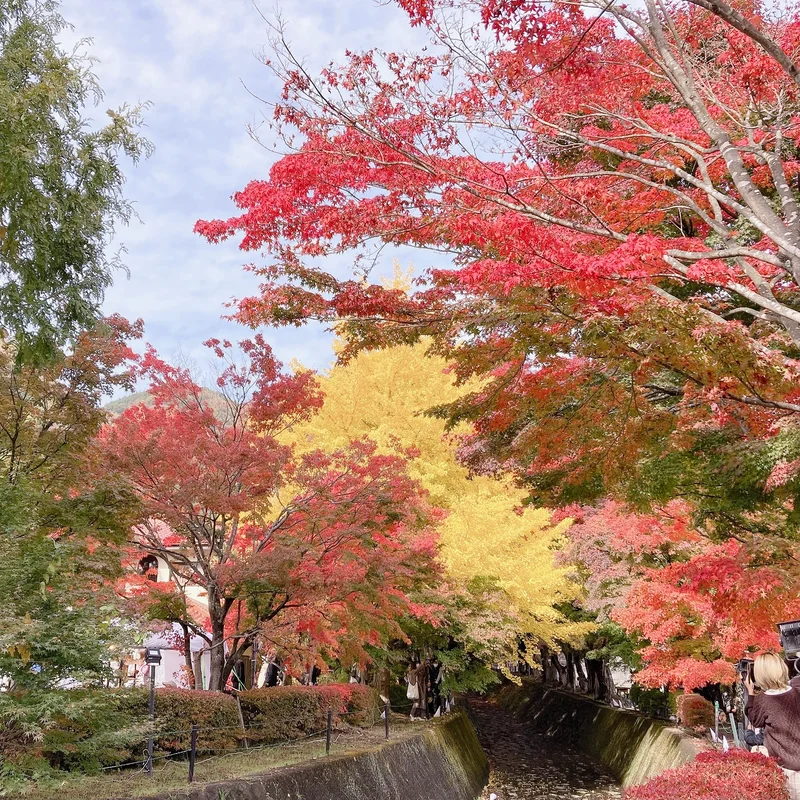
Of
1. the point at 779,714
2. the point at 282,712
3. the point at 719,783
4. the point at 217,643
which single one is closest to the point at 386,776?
the point at 282,712

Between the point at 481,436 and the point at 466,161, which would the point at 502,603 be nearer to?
the point at 481,436

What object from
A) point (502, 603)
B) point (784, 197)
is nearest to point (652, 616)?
point (502, 603)

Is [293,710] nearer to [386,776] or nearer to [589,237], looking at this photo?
[386,776]

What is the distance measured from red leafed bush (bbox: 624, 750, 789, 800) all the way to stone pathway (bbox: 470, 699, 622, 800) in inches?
344

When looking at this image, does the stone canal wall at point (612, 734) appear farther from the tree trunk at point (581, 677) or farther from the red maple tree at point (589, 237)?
the red maple tree at point (589, 237)

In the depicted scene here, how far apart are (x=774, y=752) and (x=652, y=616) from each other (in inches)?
323

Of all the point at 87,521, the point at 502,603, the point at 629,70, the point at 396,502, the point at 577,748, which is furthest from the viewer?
the point at 577,748

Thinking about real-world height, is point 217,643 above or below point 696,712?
above

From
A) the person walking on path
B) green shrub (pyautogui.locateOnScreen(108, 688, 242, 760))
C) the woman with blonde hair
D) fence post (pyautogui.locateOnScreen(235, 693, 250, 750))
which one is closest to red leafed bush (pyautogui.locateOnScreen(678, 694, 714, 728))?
the person walking on path

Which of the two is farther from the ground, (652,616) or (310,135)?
(310,135)

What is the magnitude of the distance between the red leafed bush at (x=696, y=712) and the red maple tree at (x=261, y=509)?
7085 mm

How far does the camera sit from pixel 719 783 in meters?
6.77

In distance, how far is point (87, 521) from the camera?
891 centimetres

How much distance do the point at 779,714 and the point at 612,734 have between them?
1773 cm
